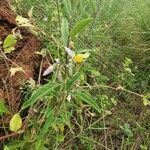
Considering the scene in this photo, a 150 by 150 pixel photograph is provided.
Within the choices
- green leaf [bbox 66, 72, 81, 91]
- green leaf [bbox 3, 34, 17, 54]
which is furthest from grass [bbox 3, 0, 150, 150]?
green leaf [bbox 3, 34, 17, 54]

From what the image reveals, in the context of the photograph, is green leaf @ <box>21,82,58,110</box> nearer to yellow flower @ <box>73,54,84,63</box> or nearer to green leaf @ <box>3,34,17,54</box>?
yellow flower @ <box>73,54,84,63</box>

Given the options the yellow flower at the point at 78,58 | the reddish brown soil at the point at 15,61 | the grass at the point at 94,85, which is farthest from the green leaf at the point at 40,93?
the reddish brown soil at the point at 15,61

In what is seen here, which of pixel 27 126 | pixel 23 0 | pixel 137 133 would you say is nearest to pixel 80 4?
pixel 23 0

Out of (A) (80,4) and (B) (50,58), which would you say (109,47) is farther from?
(B) (50,58)

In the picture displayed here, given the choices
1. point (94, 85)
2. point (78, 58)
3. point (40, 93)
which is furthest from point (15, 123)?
point (94, 85)

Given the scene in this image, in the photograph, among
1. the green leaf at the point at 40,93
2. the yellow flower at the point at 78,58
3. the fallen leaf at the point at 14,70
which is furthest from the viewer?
the fallen leaf at the point at 14,70

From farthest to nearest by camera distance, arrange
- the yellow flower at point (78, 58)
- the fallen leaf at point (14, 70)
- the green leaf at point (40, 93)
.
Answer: the fallen leaf at point (14, 70), the yellow flower at point (78, 58), the green leaf at point (40, 93)

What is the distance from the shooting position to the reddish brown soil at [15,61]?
1620 millimetres

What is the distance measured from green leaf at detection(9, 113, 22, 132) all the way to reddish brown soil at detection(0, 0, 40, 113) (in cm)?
11

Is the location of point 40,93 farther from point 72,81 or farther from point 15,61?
point 15,61

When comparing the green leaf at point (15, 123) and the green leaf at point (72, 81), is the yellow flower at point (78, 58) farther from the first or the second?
the green leaf at point (15, 123)

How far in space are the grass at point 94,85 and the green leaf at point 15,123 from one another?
0.06 meters

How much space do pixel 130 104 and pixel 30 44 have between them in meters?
0.65

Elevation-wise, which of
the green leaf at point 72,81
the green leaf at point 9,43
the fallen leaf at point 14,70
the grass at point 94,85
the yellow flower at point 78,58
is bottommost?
the grass at point 94,85
